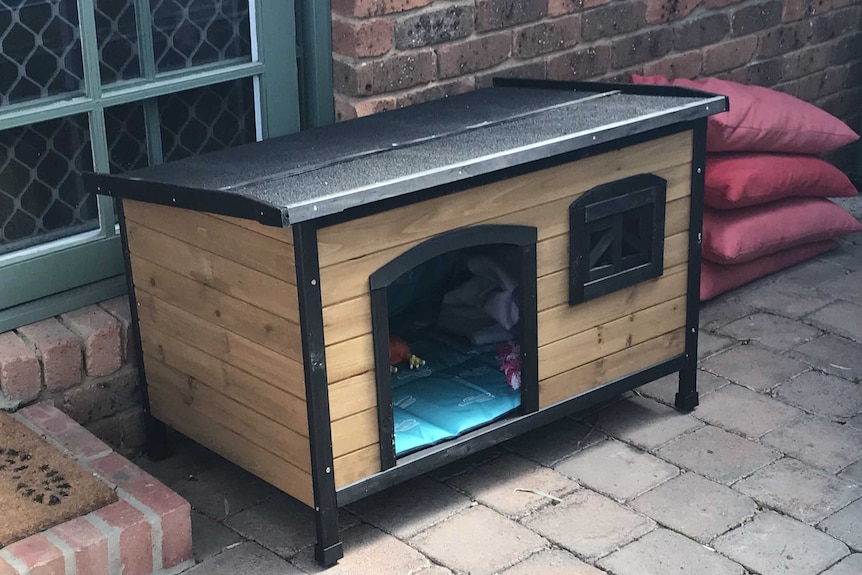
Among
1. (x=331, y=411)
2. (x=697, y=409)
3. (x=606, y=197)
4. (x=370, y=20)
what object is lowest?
(x=697, y=409)

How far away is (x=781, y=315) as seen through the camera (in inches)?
178

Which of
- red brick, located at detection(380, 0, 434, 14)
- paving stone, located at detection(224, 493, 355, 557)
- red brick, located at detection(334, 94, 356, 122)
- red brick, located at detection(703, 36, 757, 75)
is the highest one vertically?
red brick, located at detection(380, 0, 434, 14)

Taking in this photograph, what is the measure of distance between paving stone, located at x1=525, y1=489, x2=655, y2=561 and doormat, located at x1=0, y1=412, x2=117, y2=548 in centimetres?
107

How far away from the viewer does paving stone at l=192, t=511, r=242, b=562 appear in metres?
3.16

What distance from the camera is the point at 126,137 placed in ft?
11.7

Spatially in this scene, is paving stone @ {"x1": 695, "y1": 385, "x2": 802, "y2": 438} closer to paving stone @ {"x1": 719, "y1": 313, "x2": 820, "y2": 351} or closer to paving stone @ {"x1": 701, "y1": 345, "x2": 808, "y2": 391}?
paving stone @ {"x1": 701, "y1": 345, "x2": 808, "y2": 391}

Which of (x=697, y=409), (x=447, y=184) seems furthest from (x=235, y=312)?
(x=697, y=409)

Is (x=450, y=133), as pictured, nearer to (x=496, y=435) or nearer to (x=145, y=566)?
(x=496, y=435)

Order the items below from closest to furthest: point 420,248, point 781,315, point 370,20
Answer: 1. point 420,248
2. point 370,20
3. point 781,315

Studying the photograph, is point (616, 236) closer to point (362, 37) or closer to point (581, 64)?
point (362, 37)

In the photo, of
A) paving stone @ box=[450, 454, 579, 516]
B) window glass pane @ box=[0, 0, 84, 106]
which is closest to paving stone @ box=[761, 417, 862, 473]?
paving stone @ box=[450, 454, 579, 516]

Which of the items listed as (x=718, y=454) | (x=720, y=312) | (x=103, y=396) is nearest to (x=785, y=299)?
(x=720, y=312)

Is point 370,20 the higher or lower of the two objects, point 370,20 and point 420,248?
the higher

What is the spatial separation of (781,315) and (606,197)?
141cm
